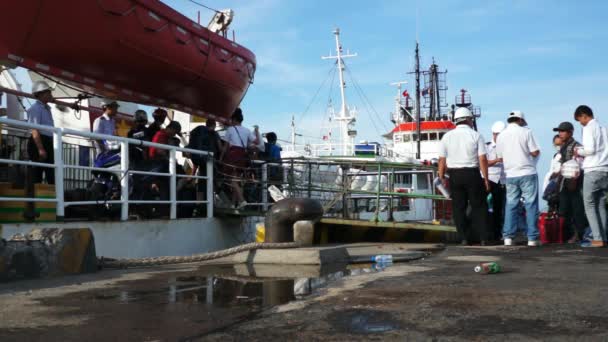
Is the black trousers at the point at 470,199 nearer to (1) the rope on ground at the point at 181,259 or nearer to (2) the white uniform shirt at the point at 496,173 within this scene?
(2) the white uniform shirt at the point at 496,173

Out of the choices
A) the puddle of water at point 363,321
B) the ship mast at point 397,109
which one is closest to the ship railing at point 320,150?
the ship mast at point 397,109

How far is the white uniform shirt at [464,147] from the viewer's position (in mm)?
7312

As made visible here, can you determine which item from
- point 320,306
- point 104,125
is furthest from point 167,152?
point 320,306

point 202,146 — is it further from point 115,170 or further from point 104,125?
point 115,170

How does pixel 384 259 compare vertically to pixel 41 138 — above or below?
below

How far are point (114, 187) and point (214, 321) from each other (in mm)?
4607

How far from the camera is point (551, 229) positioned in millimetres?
7809

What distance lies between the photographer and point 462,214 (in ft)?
24.5

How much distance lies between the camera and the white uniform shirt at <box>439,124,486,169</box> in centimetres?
731

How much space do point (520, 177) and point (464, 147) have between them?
73 centimetres

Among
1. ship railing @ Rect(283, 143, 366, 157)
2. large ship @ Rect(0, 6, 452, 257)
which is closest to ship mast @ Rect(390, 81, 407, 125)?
ship railing @ Rect(283, 143, 366, 157)

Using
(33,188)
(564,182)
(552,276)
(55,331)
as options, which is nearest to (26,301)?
(55,331)

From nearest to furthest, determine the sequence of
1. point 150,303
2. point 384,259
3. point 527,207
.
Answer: point 150,303 < point 384,259 < point 527,207

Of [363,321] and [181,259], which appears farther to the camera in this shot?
[181,259]
